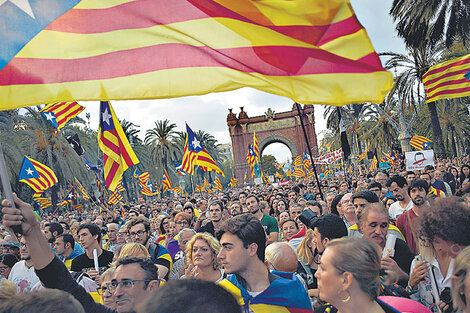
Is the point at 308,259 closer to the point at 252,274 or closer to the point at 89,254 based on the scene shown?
Answer: the point at 252,274

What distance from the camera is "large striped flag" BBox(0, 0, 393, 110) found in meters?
3.51

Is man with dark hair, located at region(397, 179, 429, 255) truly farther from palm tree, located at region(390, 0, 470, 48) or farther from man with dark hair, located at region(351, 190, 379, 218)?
palm tree, located at region(390, 0, 470, 48)

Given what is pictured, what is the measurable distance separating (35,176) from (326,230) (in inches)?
491

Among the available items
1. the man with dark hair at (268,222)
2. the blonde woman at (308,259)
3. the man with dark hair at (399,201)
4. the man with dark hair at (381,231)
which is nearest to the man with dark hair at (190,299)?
the man with dark hair at (381,231)

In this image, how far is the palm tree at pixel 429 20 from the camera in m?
15.9

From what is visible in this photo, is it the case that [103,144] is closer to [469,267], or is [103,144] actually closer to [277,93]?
[277,93]

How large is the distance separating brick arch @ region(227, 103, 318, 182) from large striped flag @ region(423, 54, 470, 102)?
5160 centimetres

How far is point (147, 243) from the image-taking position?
5.60m

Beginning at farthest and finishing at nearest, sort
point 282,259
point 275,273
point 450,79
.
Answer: point 450,79 < point 282,259 < point 275,273

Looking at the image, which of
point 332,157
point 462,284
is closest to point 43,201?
point 332,157

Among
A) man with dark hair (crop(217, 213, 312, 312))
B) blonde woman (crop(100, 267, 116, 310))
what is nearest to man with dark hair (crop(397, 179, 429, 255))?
man with dark hair (crop(217, 213, 312, 312))

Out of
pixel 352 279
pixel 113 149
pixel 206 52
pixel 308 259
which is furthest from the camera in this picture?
pixel 113 149

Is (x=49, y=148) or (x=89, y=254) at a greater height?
(x=49, y=148)

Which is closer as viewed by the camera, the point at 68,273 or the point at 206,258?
the point at 68,273
